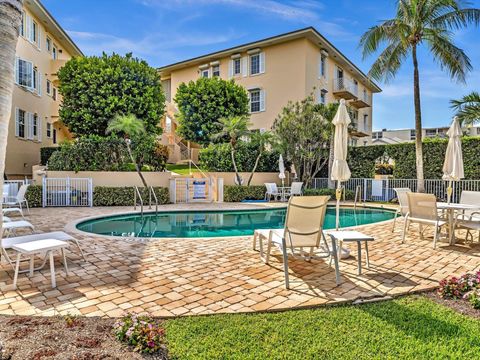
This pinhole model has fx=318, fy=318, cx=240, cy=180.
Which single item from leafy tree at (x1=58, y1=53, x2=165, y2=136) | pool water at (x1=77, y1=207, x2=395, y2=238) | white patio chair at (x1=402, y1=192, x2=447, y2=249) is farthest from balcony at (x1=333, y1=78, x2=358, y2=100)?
white patio chair at (x1=402, y1=192, x2=447, y2=249)

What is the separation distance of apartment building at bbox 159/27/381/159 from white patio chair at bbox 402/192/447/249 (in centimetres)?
1439

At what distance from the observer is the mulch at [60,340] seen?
2596 mm

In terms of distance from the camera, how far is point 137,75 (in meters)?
18.8

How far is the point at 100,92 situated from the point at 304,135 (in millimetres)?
11518

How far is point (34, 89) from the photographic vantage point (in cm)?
1841

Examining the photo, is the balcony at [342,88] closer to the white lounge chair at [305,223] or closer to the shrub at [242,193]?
the shrub at [242,193]

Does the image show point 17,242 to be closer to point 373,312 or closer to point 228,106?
point 373,312

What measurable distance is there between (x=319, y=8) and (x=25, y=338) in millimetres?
14272

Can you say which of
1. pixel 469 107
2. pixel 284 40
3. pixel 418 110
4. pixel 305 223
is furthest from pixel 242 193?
pixel 305 223

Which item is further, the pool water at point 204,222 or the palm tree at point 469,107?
the palm tree at point 469,107

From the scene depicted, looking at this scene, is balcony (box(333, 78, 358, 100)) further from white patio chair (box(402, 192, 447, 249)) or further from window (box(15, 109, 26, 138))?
window (box(15, 109, 26, 138))

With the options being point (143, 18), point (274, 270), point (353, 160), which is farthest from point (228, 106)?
point (274, 270)

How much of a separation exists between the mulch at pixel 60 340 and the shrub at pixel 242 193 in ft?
45.7

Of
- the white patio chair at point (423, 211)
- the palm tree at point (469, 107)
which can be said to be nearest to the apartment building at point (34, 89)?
the white patio chair at point (423, 211)
